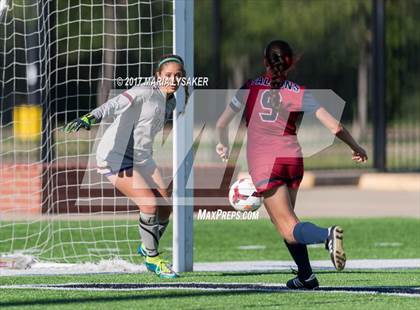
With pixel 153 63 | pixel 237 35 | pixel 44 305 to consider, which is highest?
pixel 153 63

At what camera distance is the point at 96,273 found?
11.5 m

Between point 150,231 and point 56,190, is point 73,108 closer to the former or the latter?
point 56,190

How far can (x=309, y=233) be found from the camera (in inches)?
366

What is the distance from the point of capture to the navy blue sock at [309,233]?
921 centimetres

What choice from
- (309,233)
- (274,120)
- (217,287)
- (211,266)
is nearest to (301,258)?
(309,233)

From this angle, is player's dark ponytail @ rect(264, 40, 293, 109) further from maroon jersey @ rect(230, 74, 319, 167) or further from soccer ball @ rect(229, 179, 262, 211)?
soccer ball @ rect(229, 179, 262, 211)

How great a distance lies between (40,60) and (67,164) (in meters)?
2.28

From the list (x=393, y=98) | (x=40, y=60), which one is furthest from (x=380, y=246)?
(x=393, y=98)

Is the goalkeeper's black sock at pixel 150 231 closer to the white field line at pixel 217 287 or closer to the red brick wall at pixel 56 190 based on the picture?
the white field line at pixel 217 287

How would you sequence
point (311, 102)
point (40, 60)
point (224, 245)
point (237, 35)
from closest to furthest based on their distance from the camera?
1. point (311, 102)
2. point (40, 60)
3. point (224, 245)
4. point (237, 35)

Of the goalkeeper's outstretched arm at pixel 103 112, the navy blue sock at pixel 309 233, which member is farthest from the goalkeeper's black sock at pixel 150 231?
the navy blue sock at pixel 309 233

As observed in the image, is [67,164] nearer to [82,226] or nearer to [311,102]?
[82,226]

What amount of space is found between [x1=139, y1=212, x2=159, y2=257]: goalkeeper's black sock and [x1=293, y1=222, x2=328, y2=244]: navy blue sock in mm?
1818

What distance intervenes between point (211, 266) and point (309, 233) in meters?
3.29
